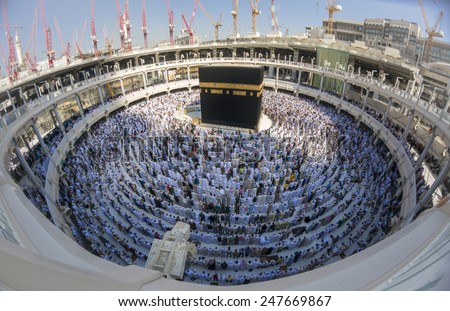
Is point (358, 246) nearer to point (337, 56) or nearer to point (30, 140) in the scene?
point (30, 140)

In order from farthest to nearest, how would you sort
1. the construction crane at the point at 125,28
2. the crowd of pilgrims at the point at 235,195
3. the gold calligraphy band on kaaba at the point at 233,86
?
the construction crane at the point at 125,28
the gold calligraphy band on kaaba at the point at 233,86
the crowd of pilgrims at the point at 235,195

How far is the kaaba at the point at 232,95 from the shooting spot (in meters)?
25.0

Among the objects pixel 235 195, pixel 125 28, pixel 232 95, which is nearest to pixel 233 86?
pixel 232 95

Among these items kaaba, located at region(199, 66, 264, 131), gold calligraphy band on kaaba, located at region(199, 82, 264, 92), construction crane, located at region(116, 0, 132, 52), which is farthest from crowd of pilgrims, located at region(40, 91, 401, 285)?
construction crane, located at region(116, 0, 132, 52)

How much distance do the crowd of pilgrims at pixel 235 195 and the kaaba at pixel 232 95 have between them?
2.39m

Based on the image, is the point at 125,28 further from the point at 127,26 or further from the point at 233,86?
the point at 233,86

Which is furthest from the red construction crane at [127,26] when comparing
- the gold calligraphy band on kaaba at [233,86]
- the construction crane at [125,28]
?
the gold calligraphy band on kaaba at [233,86]

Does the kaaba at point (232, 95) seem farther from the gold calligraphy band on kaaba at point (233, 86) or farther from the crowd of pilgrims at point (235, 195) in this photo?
the crowd of pilgrims at point (235, 195)

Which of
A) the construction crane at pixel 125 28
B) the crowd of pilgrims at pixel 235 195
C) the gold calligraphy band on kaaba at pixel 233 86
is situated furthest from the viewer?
the construction crane at pixel 125 28

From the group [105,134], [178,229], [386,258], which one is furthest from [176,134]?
[386,258]

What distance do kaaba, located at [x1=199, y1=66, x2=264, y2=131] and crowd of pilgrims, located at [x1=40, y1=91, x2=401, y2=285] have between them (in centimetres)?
239

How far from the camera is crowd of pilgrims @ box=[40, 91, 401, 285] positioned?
1313cm

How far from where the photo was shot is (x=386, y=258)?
578cm

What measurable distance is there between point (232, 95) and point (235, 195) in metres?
12.5
